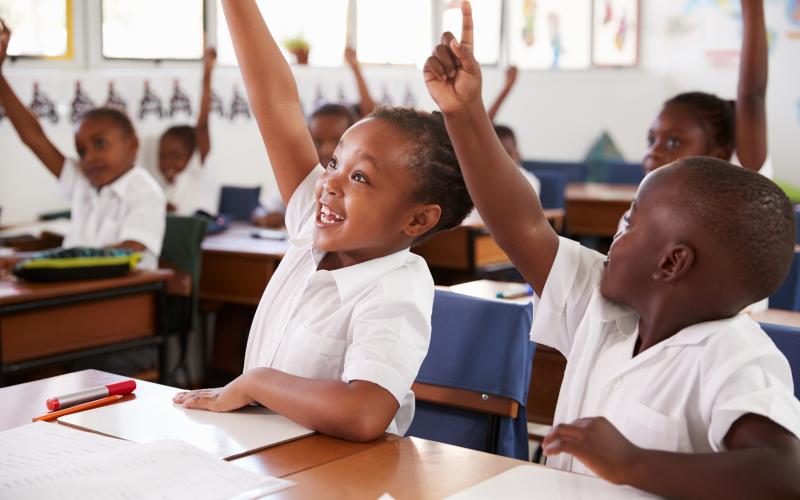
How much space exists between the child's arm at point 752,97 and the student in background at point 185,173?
9.38 feet

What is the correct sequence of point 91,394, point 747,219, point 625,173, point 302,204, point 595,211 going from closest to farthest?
point 747,219
point 91,394
point 302,204
point 595,211
point 625,173

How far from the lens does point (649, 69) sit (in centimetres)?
787

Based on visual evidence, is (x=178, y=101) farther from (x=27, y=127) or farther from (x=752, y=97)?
(x=752, y=97)

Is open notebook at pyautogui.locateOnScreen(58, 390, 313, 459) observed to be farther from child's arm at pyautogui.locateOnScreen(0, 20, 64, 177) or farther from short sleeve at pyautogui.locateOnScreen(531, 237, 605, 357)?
child's arm at pyautogui.locateOnScreen(0, 20, 64, 177)

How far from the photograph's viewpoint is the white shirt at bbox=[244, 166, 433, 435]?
1.33 metres

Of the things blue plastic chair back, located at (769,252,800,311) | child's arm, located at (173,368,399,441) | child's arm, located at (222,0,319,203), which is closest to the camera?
child's arm, located at (173,368,399,441)

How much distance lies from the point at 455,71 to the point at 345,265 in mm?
420

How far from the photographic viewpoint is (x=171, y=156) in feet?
16.0

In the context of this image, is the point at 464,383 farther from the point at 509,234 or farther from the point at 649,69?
the point at 649,69

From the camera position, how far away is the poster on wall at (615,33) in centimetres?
780

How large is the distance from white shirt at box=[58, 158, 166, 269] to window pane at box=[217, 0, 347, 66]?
2225 mm

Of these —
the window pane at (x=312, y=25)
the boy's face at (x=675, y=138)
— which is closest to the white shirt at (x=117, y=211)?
the boy's face at (x=675, y=138)

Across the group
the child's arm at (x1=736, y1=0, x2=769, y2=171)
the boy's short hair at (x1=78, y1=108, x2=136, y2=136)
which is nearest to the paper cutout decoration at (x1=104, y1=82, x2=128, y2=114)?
the boy's short hair at (x1=78, y1=108, x2=136, y2=136)

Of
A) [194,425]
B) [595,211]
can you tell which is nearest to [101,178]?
[194,425]
